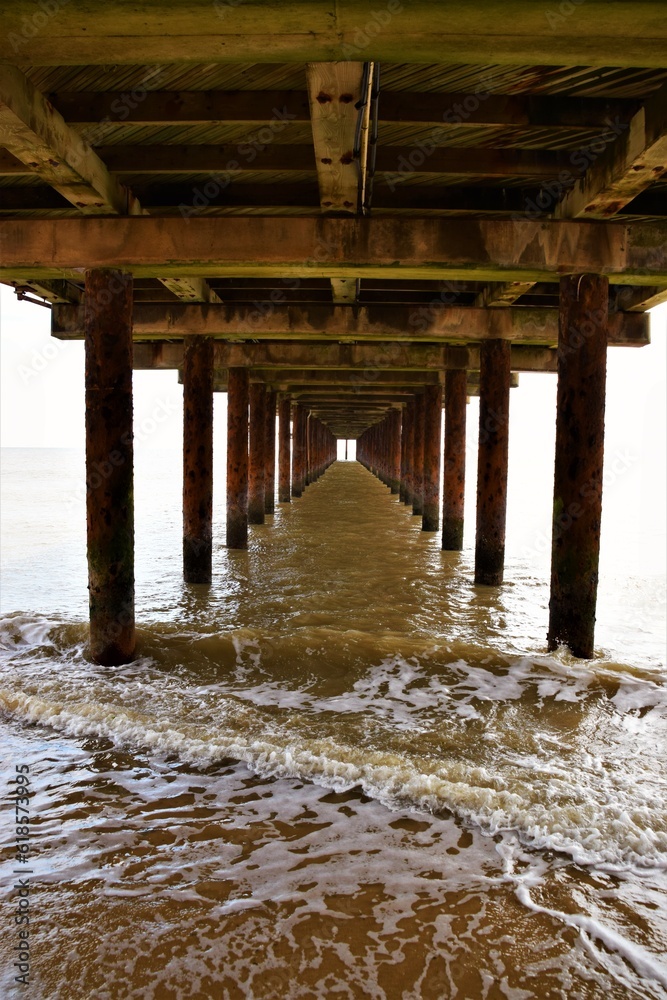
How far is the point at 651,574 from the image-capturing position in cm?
1046

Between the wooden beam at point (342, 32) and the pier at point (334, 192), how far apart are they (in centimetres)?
1

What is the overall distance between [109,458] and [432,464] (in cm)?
881

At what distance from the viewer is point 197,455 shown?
25.6 ft

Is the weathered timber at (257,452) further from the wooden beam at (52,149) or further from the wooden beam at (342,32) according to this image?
the wooden beam at (342,32)

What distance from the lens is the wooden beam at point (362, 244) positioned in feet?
15.6

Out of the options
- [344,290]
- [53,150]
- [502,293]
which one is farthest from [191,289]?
[53,150]

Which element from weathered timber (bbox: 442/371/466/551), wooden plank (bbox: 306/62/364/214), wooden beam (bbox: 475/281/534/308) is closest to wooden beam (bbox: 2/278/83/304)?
wooden plank (bbox: 306/62/364/214)

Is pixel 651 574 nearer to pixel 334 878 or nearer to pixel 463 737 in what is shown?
pixel 463 737

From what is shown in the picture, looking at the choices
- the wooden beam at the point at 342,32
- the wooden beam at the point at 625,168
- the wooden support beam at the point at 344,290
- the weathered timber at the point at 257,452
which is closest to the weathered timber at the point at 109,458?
the wooden support beam at the point at 344,290

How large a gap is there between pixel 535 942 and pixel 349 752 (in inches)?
57.5

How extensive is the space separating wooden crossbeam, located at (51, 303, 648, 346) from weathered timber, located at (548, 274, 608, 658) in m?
2.51

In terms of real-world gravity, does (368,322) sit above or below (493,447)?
above

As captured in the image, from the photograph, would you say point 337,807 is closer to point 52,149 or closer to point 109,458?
point 109,458

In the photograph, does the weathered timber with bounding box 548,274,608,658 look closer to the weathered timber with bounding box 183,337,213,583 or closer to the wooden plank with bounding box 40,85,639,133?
the wooden plank with bounding box 40,85,639,133
